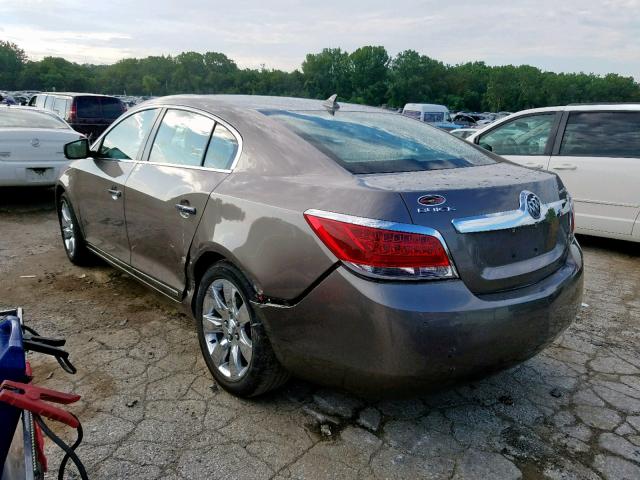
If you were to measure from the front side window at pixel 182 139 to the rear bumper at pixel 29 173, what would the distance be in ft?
12.3

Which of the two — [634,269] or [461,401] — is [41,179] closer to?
[461,401]

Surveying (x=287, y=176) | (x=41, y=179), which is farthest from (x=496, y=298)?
(x=41, y=179)

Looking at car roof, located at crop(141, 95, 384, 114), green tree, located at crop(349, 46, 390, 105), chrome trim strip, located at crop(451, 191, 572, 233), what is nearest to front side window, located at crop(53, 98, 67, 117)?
car roof, located at crop(141, 95, 384, 114)

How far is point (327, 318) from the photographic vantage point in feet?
7.14

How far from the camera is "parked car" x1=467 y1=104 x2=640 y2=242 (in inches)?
217

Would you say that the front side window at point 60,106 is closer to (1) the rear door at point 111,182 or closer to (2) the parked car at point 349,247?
(1) the rear door at point 111,182

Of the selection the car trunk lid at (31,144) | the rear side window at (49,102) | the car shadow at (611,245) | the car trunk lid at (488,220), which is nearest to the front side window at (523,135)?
the car shadow at (611,245)

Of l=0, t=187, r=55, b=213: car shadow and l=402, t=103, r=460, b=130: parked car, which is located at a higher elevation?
l=402, t=103, r=460, b=130: parked car

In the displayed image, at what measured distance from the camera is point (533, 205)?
240cm

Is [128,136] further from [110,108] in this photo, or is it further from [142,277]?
[110,108]

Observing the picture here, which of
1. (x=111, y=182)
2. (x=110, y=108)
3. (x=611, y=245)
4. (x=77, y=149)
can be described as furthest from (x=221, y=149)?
(x=110, y=108)

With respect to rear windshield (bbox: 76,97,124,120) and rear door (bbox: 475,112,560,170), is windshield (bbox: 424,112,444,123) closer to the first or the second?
rear windshield (bbox: 76,97,124,120)

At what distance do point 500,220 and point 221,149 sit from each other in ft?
5.05

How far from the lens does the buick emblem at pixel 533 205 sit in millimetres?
2371
